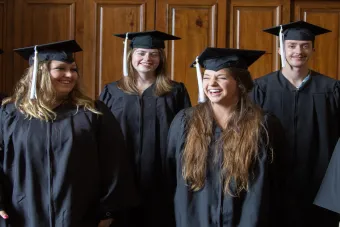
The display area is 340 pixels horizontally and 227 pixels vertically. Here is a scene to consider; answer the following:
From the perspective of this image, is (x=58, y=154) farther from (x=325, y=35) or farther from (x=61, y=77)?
(x=325, y=35)

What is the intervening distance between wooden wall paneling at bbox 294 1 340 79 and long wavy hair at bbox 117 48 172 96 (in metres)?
1.88

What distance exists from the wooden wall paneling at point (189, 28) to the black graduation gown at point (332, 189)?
7.28 ft

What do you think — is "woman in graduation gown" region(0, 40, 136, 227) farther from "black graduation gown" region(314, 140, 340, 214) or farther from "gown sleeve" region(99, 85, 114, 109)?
"black graduation gown" region(314, 140, 340, 214)

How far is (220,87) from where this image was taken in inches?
106

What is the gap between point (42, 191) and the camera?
8.54ft

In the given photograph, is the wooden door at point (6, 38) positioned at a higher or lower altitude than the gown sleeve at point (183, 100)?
higher

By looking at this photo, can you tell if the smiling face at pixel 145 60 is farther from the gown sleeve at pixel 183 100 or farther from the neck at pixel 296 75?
the neck at pixel 296 75

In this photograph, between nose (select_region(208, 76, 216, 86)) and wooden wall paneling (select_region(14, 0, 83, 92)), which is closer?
nose (select_region(208, 76, 216, 86))

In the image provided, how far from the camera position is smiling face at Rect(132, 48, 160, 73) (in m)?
A: 3.33

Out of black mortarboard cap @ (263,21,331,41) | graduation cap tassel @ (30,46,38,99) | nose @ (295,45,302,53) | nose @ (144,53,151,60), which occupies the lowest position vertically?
graduation cap tassel @ (30,46,38,99)

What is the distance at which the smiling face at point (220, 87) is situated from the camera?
2684 millimetres

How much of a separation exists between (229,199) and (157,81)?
1087mm

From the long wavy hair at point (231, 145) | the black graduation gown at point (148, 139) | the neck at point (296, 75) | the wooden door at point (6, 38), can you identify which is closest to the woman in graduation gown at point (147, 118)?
the black graduation gown at point (148, 139)

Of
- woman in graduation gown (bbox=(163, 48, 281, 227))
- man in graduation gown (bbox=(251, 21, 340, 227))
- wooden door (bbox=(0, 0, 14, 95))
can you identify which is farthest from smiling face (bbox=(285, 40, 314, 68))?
wooden door (bbox=(0, 0, 14, 95))
